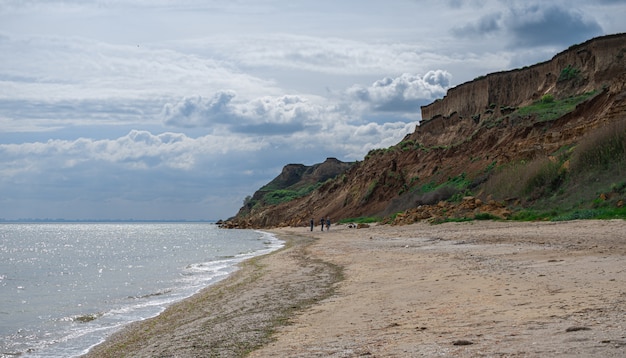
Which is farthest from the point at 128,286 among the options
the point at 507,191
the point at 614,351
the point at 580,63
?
the point at 580,63

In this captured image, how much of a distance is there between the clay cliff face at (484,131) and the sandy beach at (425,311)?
28177 millimetres

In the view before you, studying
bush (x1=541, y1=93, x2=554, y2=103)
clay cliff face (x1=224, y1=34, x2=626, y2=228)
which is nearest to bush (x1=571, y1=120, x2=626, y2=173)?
clay cliff face (x1=224, y1=34, x2=626, y2=228)

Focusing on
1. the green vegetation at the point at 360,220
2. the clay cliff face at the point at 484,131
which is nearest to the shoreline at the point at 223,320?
the clay cliff face at the point at 484,131

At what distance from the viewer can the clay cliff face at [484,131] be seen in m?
44.4

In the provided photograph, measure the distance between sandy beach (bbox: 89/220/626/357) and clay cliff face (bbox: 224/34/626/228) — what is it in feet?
92.4

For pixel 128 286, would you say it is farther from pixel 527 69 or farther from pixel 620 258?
pixel 527 69

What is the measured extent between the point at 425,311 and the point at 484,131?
52.3 metres

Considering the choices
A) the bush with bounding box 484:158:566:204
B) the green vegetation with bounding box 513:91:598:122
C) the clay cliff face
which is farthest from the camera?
the green vegetation with bounding box 513:91:598:122

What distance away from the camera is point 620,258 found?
12.4 metres

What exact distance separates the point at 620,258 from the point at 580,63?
56.6m

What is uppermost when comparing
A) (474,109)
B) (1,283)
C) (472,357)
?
(474,109)

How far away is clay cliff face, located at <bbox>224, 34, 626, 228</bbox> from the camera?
44.4 meters

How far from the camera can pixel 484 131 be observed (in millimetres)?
58812

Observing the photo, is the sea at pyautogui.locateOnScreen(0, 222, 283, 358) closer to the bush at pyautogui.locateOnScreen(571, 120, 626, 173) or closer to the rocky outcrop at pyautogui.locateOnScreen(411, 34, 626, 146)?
the bush at pyautogui.locateOnScreen(571, 120, 626, 173)
